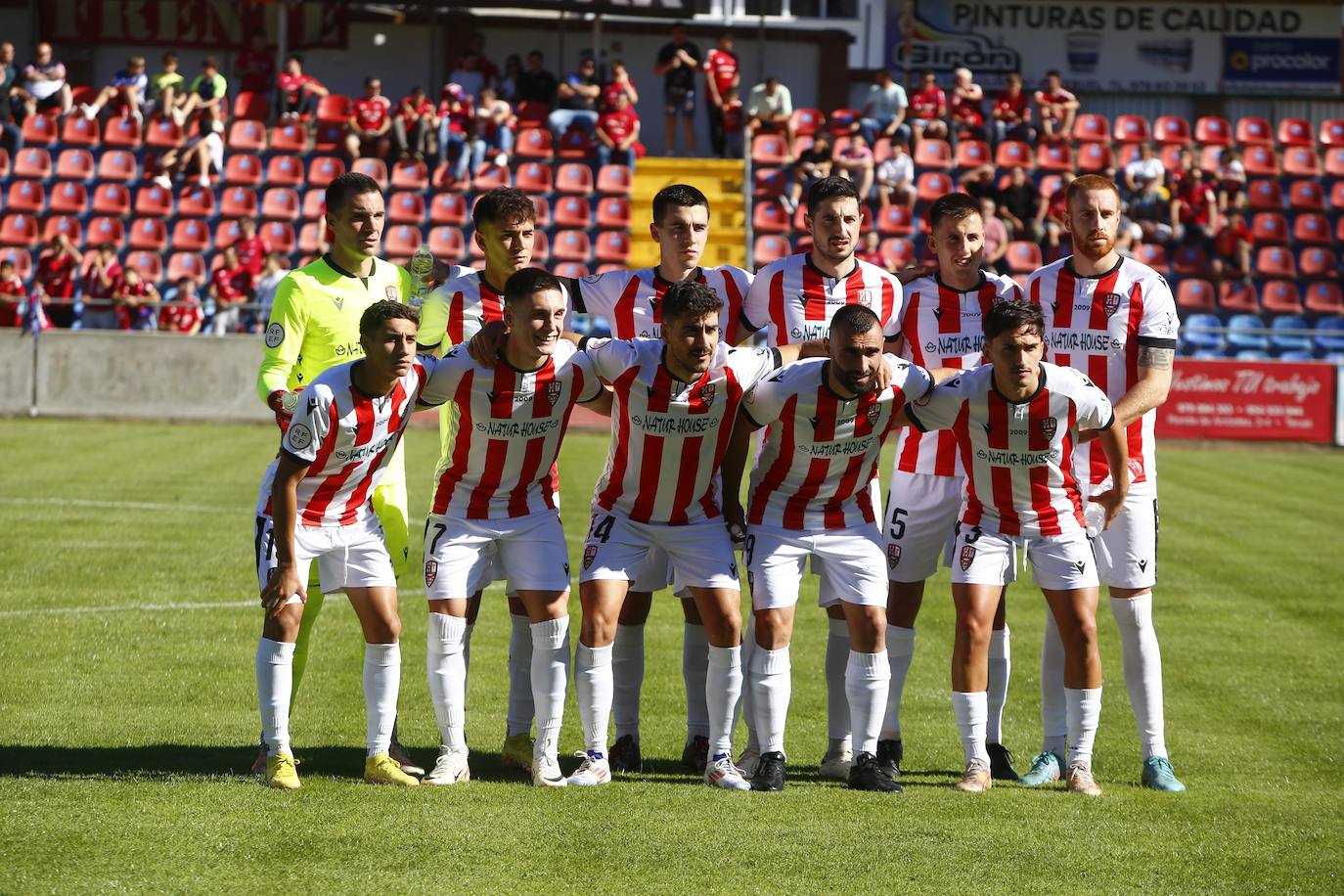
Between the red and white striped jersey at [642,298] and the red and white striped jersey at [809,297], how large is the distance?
0.29 feet

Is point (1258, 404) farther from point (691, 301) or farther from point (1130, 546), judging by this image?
point (691, 301)

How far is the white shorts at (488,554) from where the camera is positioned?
6098 mm

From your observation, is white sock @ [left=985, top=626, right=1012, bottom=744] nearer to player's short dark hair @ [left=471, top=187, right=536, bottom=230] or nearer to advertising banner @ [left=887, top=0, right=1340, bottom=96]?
player's short dark hair @ [left=471, top=187, right=536, bottom=230]

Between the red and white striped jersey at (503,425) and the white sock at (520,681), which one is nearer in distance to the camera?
the red and white striped jersey at (503,425)

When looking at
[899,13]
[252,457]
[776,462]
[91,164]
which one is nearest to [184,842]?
[776,462]

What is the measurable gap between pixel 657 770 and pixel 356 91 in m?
24.0

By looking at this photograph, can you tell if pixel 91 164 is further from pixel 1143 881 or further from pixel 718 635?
pixel 1143 881

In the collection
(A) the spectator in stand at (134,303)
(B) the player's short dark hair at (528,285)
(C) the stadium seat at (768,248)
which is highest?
(C) the stadium seat at (768,248)

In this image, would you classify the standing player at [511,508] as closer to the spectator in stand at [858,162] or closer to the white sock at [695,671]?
the white sock at [695,671]

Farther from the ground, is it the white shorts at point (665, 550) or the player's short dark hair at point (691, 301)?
the player's short dark hair at point (691, 301)

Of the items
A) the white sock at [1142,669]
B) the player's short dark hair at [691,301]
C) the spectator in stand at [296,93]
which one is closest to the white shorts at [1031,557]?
the white sock at [1142,669]

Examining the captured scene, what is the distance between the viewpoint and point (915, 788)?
20.2ft

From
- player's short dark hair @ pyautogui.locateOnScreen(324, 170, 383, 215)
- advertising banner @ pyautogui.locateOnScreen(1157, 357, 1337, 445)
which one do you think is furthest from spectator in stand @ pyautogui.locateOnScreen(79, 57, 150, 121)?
player's short dark hair @ pyautogui.locateOnScreen(324, 170, 383, 215)

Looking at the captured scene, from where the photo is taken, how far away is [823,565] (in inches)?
245
